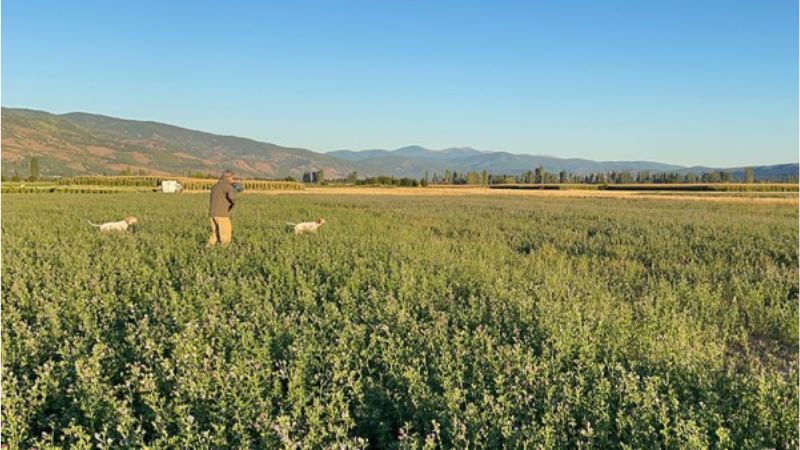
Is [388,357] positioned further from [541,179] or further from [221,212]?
[541,179]

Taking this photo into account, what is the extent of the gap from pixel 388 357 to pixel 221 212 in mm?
11839

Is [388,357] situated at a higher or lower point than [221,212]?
lower

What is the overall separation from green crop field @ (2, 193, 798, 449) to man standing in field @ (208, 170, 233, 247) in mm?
2715

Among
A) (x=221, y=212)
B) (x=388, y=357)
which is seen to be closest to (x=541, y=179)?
(x=221, y=212)

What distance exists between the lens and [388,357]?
→ 5223 mm

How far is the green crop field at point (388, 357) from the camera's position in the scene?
404 centimetres

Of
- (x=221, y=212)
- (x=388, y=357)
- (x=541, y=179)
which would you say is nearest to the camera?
(x=388, y=357)

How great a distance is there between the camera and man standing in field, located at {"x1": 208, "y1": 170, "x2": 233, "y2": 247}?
1562 centimetres

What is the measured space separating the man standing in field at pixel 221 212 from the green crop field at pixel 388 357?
8.91 feet

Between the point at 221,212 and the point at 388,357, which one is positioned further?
the point at 221,212

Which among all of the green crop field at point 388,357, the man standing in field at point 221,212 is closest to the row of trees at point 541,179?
the man standing in field at point 221,212

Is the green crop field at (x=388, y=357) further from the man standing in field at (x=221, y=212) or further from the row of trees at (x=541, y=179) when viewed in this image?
the row of trees at (x=541, y=179)

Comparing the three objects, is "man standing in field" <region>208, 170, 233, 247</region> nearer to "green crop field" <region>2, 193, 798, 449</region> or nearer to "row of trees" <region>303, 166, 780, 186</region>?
"green crop field" <region>2, 193, 798, 449</region>

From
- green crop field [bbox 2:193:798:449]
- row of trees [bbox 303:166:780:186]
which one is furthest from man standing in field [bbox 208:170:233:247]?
row of trees [bbox 303:166:780:186]
